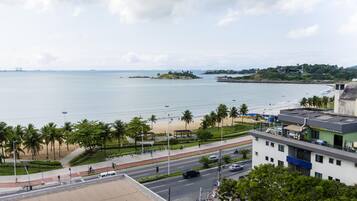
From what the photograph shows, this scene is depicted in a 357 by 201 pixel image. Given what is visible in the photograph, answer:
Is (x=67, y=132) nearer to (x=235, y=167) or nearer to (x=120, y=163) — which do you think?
(x=120, y=163)

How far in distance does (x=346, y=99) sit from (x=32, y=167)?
47985 mm

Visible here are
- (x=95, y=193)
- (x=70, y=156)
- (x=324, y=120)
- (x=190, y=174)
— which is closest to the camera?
(x=95, y=193)

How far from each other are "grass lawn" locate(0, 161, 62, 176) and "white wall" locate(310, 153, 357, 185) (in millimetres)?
39969

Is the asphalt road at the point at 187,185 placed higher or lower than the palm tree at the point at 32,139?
lower

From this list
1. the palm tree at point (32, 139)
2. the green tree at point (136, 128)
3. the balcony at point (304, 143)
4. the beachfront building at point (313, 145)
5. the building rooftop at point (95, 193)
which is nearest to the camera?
the building rooftop at point (95, 193)

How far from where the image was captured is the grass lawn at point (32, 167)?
50438mm

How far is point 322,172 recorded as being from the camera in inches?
1296

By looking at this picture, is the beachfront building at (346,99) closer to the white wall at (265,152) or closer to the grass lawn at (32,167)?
the white wall at (265,152)

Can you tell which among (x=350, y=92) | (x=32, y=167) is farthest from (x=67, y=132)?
(x=350, y=92)

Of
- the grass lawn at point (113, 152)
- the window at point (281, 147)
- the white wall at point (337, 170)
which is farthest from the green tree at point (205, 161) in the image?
the white wall at point (337, 170)

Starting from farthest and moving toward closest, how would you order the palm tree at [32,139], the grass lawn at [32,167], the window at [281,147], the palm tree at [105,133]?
the palm tree at [105,133] < the palm tree at [32,139] < the grass lawn at [32,167] < the window at [281,147]

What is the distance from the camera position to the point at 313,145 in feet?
110

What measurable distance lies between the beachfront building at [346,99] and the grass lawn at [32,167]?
143ft

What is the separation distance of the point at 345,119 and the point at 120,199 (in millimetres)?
25330
